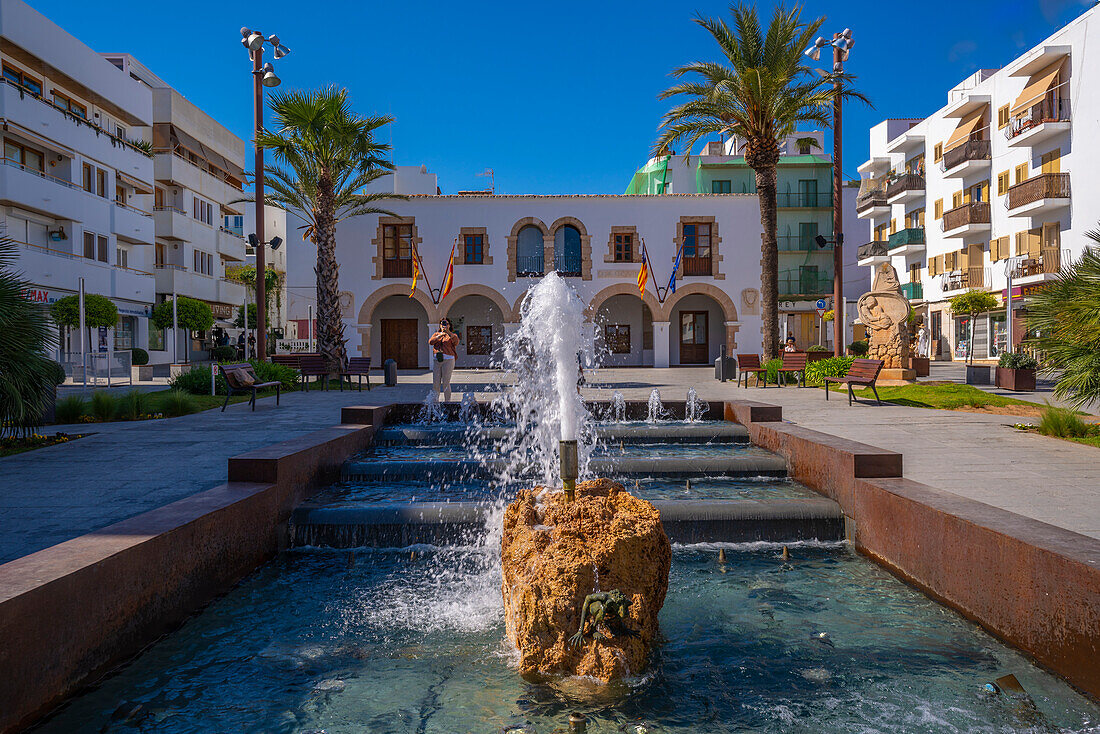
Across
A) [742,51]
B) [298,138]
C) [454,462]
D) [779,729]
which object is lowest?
[779,729]

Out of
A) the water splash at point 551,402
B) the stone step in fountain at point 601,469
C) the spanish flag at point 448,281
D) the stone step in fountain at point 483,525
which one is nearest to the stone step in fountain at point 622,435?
the water splash at point 551,402

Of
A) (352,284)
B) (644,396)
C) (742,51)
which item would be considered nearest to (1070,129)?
(742,51)

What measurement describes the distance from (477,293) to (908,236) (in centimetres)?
2786

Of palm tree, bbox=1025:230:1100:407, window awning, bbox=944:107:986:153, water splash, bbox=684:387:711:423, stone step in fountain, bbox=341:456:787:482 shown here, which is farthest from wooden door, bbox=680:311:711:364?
stone step in fountain, bbox=341:456:787:482

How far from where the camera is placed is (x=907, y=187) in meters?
44.0

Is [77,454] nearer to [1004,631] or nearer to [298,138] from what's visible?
[1004,631]

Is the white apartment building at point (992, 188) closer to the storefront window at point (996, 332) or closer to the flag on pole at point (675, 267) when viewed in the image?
the storefront window at point (996, 332)

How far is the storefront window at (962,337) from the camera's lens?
38.2 meters

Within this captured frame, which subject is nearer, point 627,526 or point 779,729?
point 779,729

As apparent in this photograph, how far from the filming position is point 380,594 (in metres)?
5.03

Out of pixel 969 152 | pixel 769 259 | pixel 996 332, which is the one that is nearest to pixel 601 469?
pixel 769 259

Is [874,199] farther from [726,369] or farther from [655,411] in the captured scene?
[655,411]

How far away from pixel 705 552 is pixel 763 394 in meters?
10.8

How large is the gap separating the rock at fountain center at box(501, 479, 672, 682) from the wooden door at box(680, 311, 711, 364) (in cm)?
3118
